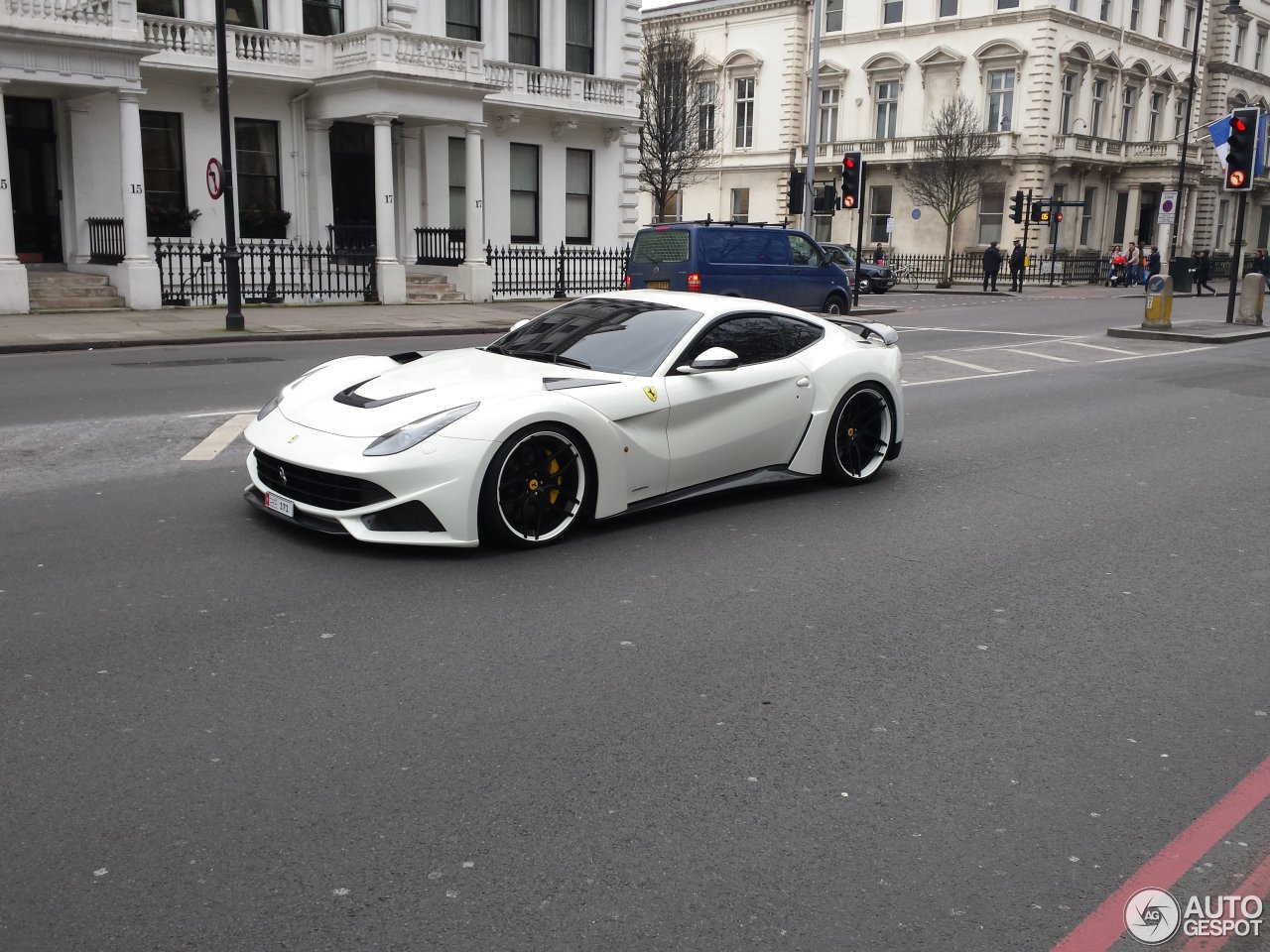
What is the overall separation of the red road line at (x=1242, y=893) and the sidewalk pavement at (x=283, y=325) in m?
16.9

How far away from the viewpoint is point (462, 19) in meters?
29.2

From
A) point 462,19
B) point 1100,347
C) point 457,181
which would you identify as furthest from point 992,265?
point 1100,347

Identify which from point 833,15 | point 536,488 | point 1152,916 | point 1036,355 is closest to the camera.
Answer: point 1152,916

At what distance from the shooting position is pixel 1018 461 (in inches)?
375

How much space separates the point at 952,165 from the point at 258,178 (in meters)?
30.5

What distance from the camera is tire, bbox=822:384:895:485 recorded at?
26.9ft

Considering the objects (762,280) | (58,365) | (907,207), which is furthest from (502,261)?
(907,207)

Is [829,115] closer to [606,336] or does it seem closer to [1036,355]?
[1036,355]

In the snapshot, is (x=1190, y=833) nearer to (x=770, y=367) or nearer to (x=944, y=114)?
(x=770, y=367)

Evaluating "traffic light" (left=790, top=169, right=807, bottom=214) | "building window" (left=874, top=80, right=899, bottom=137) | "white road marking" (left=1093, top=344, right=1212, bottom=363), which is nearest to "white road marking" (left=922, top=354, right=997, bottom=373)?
"white road marking" (left=1093, top=344, right=1212, bottom=363)

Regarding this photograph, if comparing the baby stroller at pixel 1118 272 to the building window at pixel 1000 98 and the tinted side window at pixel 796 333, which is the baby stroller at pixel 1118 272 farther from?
the tinted side window at pixel 796 333

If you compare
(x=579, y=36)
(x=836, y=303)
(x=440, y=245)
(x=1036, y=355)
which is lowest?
(x=1036, y=355)

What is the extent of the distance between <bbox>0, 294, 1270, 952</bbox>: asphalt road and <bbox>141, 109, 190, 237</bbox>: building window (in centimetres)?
1902

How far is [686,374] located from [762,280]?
50.5 ft
